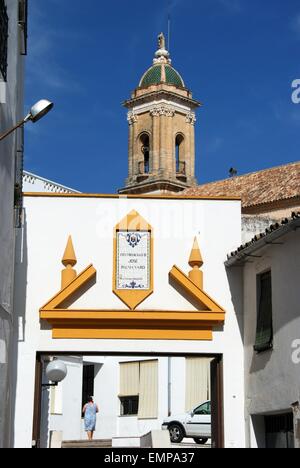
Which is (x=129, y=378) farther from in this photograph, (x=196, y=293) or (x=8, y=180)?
(x=8, y=180)

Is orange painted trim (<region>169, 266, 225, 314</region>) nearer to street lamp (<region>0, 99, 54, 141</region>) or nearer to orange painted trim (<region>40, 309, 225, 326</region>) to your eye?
orange painted trim (<region>40, 309, 225, 326</region>)

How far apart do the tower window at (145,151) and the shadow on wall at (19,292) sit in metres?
49.8

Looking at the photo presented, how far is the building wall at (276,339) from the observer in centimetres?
1394

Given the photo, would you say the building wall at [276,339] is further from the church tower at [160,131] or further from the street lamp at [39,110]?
the church tower at [160,131]

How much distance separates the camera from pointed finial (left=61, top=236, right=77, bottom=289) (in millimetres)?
15914

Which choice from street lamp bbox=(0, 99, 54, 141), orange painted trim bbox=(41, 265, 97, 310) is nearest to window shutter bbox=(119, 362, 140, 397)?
orange painted trim bbox=(41, 265, 97, 310)

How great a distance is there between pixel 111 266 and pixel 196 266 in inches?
61.9

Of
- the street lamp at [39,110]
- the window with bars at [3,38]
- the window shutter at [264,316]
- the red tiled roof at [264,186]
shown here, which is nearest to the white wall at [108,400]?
the red tiled roof at [264,186]

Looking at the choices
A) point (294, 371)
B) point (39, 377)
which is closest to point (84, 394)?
point (39, 377)

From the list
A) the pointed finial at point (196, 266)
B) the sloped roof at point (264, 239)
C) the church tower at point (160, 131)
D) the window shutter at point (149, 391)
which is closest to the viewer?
the sloped roof at point (264, 239)

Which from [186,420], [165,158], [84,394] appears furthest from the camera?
[165,158]
